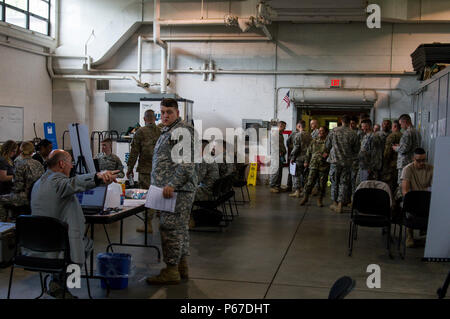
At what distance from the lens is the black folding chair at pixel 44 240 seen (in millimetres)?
3480

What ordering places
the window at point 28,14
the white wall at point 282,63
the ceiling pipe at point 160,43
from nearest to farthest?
the window at point 28,14, the white wall at point 282,63, the ceiling pipe at point 160,43

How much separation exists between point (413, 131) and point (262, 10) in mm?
4673

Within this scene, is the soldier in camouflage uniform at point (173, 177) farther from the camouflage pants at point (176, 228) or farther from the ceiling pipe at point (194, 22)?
the ceiling pipe at point (194, 22)

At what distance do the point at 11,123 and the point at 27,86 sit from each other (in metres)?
1.41

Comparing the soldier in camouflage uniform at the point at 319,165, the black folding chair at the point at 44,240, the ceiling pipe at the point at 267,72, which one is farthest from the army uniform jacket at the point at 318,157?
the black folding chair at the point at 44,240

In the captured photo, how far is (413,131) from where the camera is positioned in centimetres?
862

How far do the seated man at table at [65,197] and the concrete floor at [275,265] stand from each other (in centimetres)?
77

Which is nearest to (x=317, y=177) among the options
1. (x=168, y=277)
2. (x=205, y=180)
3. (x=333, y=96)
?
(x=205, y=180)

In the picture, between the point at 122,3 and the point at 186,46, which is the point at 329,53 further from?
the point at 122,3

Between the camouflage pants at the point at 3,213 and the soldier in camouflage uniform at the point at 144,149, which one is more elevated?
the soldier in camouflage uniform at the point at 144,149

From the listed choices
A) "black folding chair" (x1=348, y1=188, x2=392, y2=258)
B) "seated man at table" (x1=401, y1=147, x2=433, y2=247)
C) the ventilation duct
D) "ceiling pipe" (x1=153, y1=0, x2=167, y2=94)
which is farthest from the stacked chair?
"ceiling pipe" (x1=153, y1=0, x2=167, y2=94)

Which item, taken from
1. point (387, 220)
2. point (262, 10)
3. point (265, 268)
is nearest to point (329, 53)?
point (262, 10)

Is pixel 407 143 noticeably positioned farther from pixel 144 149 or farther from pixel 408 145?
pixel 144 149

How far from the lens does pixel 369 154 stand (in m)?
9.02
